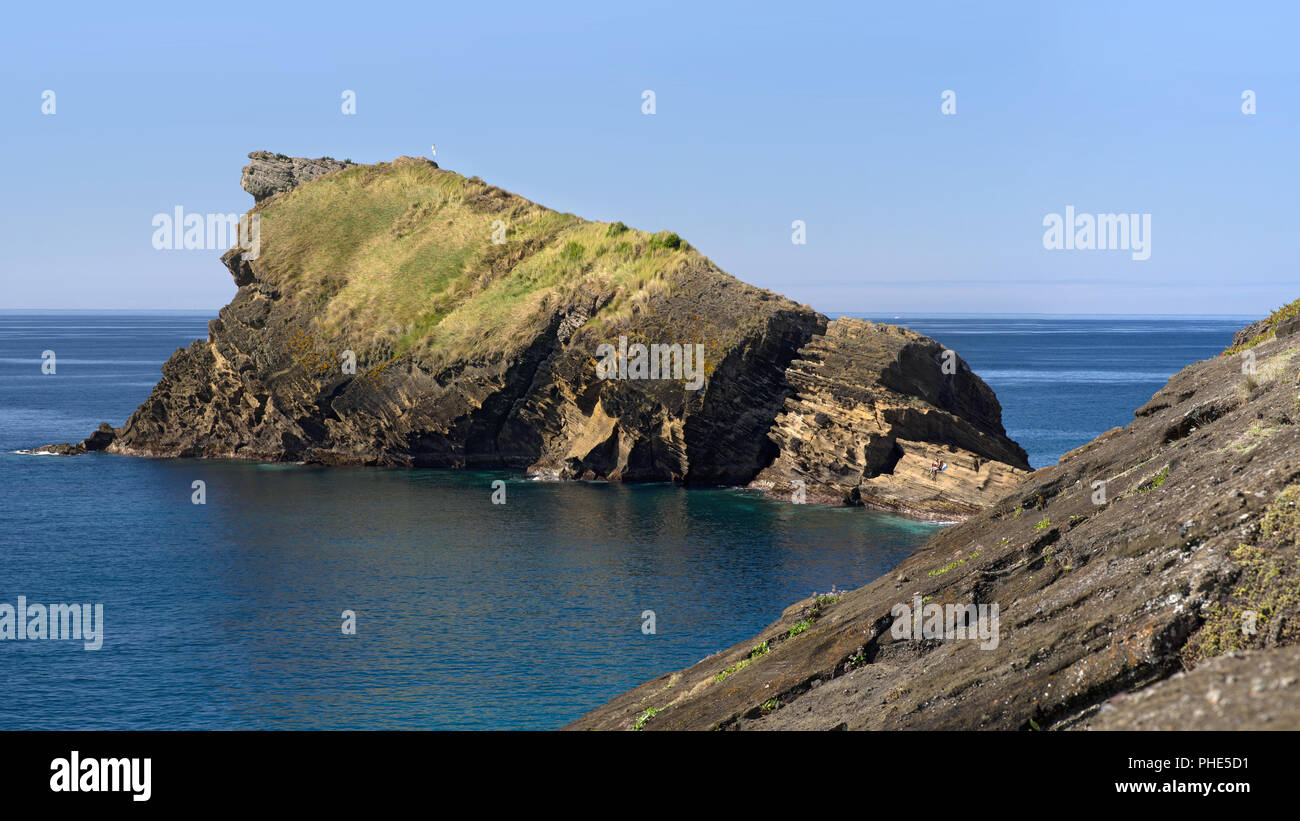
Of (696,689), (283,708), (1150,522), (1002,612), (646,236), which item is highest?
(646,236)

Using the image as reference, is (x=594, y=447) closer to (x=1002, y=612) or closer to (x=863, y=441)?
(x=863, y=441)

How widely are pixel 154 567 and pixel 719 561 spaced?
A: 102ft

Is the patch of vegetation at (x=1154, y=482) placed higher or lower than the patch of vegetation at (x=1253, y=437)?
lower

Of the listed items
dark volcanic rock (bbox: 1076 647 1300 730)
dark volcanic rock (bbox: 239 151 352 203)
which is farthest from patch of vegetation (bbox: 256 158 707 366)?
dark volcanic rock (bbox: 1076 647 1300 730)

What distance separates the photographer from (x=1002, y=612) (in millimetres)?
19094

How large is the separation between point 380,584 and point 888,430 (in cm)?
3775

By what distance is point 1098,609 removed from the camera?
1575 centimetres

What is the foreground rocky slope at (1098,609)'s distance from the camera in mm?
13055

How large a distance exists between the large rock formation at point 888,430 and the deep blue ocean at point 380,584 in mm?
3702

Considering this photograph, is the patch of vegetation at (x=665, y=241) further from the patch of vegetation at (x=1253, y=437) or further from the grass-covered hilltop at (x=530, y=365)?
the patch of vegetation at (x=1253, y=437)

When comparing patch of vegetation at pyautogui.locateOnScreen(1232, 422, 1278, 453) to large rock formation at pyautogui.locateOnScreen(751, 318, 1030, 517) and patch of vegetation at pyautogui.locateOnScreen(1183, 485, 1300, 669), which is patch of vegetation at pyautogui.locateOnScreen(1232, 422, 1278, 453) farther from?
large rock formation at pyautogui.locateOnScreen(751, 318, 1030, 517)

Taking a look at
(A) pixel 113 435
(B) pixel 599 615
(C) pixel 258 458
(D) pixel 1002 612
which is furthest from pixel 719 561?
(A) pixel 113 435

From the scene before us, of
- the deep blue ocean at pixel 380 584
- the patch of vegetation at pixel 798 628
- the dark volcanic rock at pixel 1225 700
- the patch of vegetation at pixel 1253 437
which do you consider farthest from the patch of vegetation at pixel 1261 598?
the deep blue ocean at pixel 380 584
